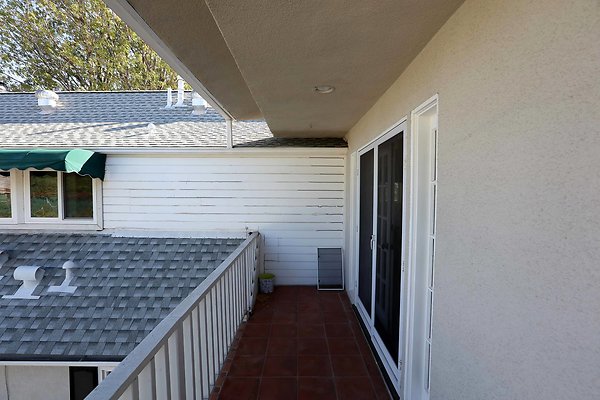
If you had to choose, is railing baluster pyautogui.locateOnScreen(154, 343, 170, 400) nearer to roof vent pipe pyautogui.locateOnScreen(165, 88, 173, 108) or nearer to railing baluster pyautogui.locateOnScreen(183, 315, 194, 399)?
railing baluster pyautogui.locateOnScreen(183, 315, 194, 399)

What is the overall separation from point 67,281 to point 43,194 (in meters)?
1.76

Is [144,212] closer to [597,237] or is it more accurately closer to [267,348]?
[267,348]

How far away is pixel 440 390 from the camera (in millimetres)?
1541

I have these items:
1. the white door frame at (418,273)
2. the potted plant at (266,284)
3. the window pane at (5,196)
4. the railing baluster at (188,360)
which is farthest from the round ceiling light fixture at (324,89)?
the window pane at (5,196)

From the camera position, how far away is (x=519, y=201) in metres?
0.99

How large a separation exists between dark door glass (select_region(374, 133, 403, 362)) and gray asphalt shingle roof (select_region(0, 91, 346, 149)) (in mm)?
2387

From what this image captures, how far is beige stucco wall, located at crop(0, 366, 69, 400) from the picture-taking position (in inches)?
163

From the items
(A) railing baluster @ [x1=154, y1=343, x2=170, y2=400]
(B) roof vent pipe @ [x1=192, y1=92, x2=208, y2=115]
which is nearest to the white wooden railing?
(A) railing baluster @ [x1=154, y1=343, x2=170, y2=400]

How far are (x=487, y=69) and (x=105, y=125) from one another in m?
6.32

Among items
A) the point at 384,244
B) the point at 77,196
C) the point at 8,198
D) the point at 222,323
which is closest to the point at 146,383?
the point at 222,323

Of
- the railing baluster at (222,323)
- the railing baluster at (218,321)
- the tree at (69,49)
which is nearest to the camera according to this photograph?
the railing baluster at (218,321)

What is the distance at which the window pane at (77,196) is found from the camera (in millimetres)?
5125

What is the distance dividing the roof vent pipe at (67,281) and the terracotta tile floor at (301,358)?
2897 millimetres

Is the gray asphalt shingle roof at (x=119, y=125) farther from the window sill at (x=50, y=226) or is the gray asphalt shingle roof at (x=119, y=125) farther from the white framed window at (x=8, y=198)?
the window sill at (x=50, y=226)
